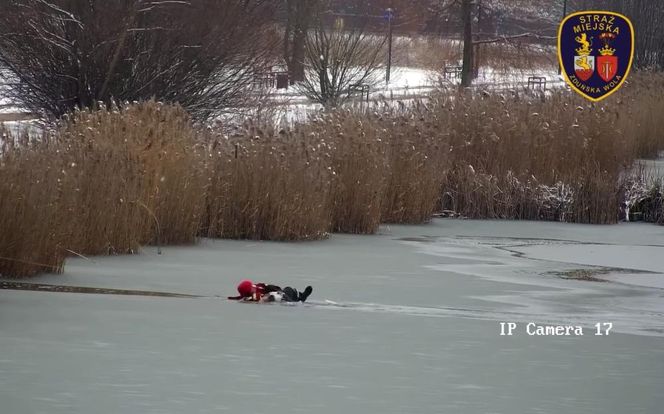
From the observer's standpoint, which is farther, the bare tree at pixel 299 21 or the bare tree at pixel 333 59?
the bare tree at pixel 333 59

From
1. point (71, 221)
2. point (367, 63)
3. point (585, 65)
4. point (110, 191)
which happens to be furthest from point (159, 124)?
point (367, 63)

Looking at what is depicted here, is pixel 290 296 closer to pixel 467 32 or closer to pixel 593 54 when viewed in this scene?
pixel 593 54

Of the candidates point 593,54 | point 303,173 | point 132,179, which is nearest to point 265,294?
point 132,179

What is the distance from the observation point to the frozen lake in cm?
579

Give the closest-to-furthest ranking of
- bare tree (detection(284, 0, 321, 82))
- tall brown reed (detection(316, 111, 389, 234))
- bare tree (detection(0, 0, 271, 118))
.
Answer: tall brown reed (detection(316, 111, 389, 234)) → bare tree (detection(0, 0, 271, 118)) → bare tree (detection(284, 0, 321, 82))

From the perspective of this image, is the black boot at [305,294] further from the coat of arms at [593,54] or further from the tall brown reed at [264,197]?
the coat of arms at [593,54]

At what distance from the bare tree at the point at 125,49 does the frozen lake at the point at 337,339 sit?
7.17 m

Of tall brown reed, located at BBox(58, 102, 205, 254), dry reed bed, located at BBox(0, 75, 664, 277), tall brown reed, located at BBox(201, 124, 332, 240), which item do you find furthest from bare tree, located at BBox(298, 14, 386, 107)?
tall brown reed, located at BBox(58, 102, 205, 254)

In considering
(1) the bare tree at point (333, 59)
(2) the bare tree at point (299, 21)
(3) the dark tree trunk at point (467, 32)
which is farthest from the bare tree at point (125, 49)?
(3) the dark tree trunk at point (467, 32)

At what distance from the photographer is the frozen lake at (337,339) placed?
19.0ft

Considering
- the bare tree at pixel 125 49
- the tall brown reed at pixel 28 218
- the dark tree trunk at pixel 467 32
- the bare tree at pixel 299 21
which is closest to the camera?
the tall brown reed at pixel 28 218

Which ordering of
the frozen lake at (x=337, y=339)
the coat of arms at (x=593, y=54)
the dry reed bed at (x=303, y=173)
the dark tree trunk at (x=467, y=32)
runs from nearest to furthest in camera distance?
the frozen lake at (x=337, y=339) < the dry reed bed at (x=303, y=173) < the coat of arms at (x=593, y=54) < the dark tree trunk at (x=467, y=32)

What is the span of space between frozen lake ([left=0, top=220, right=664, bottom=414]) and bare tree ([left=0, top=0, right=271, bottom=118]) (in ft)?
23.5

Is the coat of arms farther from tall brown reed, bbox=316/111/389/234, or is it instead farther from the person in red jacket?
the person in red jacket
